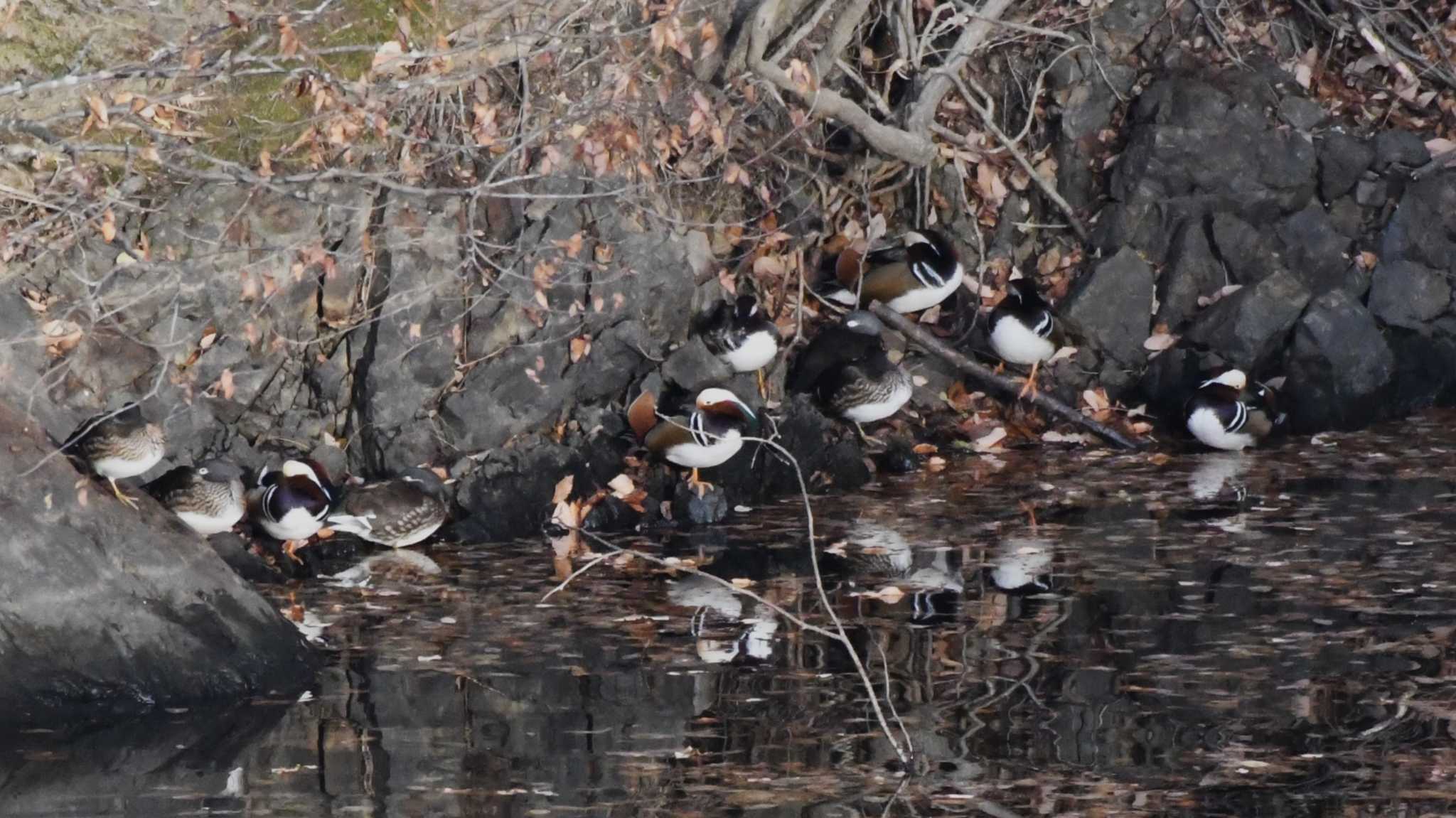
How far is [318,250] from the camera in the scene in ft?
29.6

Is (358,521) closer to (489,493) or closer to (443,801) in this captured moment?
(489,493)

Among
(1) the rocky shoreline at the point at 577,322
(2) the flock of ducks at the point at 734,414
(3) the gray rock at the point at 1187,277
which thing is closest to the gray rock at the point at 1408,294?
(1) the rocky shoreline at the point at 577,322

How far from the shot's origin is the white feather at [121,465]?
8.16m

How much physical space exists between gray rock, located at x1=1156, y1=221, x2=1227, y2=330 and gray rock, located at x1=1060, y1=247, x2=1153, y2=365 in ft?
0.74

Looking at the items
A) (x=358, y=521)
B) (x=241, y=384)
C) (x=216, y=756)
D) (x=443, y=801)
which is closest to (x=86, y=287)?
(x=241, y=384)

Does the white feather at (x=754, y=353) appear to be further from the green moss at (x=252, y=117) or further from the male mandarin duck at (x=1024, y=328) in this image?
the green moss at (x=252, y=117)

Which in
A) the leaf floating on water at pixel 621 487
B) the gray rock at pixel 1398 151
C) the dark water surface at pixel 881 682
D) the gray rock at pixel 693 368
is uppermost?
the gray rock at pixel 1398 151

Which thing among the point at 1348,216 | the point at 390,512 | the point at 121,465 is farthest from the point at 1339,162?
the point at 121,465

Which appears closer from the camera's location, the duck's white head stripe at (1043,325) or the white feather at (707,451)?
the white feather at (707,451)


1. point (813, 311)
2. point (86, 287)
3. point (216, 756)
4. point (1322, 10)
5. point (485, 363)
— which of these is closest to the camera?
point (216, 756)

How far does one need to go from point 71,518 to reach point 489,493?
2.93 metres

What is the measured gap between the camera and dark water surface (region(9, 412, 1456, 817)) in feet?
19.3

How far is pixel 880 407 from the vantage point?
1112 centimetres

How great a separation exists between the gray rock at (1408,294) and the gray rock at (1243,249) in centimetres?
75
